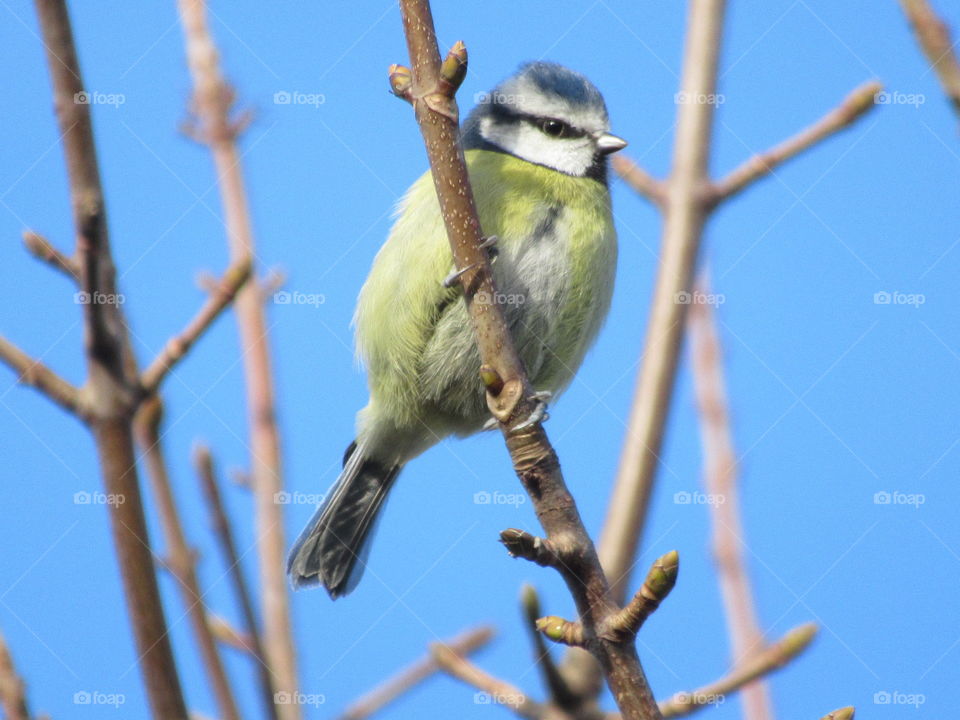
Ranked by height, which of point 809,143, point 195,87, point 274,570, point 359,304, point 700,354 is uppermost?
point 195,87

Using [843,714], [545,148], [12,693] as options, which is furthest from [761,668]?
[545,148]

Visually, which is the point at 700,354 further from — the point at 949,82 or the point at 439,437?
the point at 949,82

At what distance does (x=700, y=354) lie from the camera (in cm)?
296

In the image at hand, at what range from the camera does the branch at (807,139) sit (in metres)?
2.37

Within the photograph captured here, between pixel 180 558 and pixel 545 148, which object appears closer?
pixel 180 558

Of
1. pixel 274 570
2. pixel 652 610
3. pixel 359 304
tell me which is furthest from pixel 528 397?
pixel 359 304

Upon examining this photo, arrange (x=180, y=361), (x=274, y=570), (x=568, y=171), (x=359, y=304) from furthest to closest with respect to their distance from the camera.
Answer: (x=359, y=304) → (x=568, y=171) → (x=274, y=570) → (x=180, y=361)

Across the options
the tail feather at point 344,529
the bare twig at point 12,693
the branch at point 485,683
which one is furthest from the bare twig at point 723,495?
the bare twig at point 12,693

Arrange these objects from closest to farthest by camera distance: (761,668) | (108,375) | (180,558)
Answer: (108,375) → (180,558) → (761,668)

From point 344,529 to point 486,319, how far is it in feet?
6.04

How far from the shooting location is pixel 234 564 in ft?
4.54

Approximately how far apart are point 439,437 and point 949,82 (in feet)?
7.15

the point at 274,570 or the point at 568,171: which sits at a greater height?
the point at 568,171

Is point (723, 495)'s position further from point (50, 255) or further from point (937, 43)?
point (50, 255)
